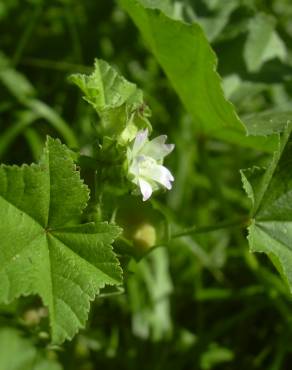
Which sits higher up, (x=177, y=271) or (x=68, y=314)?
(x=68, y=314)

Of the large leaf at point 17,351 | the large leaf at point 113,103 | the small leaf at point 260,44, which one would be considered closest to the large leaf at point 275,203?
the large leaf at point 113,103

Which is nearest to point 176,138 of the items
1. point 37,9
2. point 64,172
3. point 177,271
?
point 177,271

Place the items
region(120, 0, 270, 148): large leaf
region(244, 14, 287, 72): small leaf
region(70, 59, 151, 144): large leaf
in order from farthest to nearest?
1. region(244, 14, 287, 72): small leaf
2. region(120, 0, 270, 148): large leaf
3. region(70, 59, 151, 144): large leaf

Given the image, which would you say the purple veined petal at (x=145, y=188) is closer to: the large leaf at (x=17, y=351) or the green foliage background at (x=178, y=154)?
the green foliage background at (x=178, y=154)

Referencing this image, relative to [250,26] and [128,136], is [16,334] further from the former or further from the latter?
[250,26]

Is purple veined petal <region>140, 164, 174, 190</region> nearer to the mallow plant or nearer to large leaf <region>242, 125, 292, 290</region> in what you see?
the mallow plant

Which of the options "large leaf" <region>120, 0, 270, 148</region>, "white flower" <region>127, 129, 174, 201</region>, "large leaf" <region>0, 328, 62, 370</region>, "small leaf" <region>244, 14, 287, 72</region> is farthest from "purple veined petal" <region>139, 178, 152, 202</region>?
"small leaf" <region>244, 14, 287, 72</region>

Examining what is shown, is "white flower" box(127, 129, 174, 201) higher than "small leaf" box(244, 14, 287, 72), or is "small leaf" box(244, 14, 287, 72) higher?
"small leaf" box(244, 14, 287, 72)
